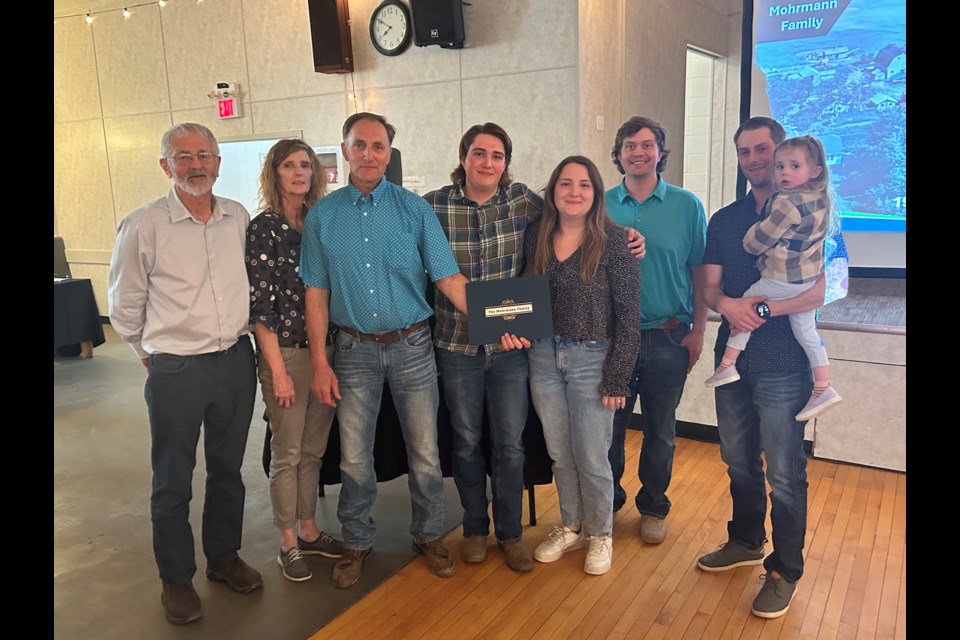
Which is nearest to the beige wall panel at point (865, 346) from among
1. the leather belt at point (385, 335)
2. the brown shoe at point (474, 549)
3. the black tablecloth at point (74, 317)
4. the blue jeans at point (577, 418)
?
the blue jeans at point (577, 418)

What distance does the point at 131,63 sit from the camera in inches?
306

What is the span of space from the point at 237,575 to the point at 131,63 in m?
7.07

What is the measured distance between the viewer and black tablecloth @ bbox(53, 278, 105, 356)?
21.2 ft

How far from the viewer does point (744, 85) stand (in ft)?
14.9

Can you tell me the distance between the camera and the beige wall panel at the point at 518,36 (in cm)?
507

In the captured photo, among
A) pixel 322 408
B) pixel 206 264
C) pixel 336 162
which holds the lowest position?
pixel 322 408

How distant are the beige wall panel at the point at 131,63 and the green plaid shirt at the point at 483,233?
20.8 feet

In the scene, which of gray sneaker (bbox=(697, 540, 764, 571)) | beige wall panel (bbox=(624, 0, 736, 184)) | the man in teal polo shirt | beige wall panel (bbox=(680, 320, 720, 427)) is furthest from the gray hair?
beige wall panel (bbox=(624, 0, 736, 184))

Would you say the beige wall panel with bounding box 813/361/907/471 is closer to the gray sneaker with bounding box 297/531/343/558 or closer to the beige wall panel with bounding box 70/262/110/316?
the gray sneaker with bounding box 297/531/343/558

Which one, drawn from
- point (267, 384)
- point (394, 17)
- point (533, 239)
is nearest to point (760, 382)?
point (533, 239)

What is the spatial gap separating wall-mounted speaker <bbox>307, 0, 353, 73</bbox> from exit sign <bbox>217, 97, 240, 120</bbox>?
130cm

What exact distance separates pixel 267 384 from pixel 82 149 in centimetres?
753

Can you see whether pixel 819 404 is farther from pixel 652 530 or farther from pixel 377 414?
pixel 377 414
